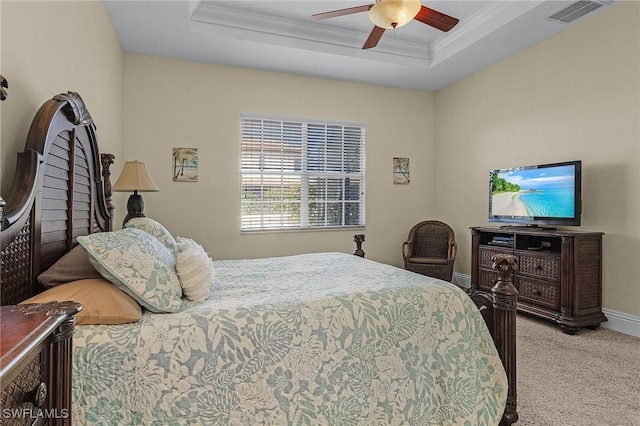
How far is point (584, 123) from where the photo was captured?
3.46m

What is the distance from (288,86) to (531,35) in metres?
2.73

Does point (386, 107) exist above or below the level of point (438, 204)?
above

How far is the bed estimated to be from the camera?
1.28 metres

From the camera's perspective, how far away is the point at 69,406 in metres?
0.85

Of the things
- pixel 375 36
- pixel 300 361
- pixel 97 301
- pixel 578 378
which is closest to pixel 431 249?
pixel 578 378

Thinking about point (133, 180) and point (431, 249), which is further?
point (431, 249)

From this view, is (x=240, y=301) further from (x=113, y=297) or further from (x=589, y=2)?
→ (x=589, y=2)

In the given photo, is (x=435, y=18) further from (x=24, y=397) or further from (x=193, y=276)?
(x=24, y=397)

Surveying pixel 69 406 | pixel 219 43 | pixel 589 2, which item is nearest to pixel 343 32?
pixel 219 43

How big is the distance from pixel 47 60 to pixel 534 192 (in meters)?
4.00

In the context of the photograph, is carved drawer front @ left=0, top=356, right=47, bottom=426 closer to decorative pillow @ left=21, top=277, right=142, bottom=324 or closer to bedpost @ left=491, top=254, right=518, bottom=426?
decorative pillow @ left=21, top=277, right=142, bottom=324

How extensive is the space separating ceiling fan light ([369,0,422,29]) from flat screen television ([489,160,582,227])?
211 cm

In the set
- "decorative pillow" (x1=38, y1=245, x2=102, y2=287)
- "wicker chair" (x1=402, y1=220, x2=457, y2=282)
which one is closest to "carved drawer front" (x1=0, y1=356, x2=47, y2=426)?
"decorative pillow" (x1=38, y1=245, x2=102, y2=287)

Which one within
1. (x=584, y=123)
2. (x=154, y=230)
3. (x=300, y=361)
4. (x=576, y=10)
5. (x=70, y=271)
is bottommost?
(x=300, y=361)
